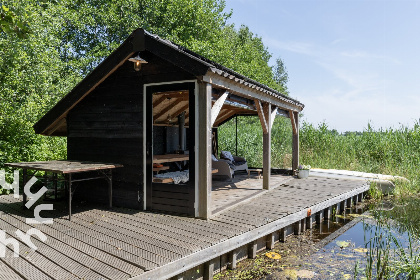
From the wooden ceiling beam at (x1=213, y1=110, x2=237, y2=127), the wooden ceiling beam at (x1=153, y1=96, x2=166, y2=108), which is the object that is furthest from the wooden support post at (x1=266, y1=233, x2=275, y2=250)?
the wooden ceiling beam at (x1=213, y1=110, x2=237, y2=127)

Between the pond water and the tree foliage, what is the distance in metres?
4.57

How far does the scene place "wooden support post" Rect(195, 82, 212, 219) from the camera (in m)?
4.81

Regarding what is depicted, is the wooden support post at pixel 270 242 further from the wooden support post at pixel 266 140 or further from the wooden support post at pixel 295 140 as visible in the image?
the wooden support post at pixel 295 140

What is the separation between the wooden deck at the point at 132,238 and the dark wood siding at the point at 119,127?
452 mm

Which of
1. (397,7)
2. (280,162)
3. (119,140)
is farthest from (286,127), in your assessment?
(119,140)

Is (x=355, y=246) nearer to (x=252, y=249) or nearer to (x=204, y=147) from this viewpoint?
(x=252, y=249)

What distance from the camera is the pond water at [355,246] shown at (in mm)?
3989

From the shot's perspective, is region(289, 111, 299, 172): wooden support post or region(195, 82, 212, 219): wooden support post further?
region(289, 111, 299, 172): wooden support post

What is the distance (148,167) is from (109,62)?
1982 mm

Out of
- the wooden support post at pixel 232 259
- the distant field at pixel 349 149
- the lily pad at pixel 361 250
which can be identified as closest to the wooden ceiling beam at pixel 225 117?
the distant field at pixel 349 149

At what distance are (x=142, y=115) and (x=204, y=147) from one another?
1.36m

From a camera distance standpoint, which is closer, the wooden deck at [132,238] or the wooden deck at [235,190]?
the wooden deck at [132,238]

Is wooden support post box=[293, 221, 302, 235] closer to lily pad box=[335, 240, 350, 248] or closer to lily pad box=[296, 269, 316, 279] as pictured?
lily pad box=[335, 240, 350, 248]

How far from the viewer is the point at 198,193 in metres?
4.93
